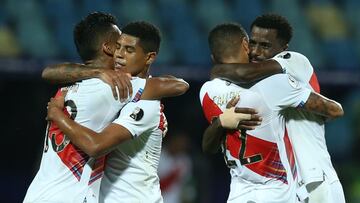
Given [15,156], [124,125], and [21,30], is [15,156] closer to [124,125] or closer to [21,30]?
[21,30]

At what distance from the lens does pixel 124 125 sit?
589 centimetres

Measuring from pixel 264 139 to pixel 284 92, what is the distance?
342 millimetres

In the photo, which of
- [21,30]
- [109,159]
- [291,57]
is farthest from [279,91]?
[21,30]

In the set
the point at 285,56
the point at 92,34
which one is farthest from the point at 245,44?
the point at 92,34

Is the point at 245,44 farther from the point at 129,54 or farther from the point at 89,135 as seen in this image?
the point at 89,135

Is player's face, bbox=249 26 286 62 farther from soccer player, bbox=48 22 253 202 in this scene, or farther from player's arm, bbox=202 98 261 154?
soccer player, bbox=48 22 253 202

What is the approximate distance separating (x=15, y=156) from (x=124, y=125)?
6742 millimetres

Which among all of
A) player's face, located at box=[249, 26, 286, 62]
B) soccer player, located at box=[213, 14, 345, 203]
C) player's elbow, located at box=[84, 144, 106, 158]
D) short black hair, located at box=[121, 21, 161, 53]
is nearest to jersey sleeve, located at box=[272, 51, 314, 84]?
soccer player, located at box=[213, 14, 345, 203]

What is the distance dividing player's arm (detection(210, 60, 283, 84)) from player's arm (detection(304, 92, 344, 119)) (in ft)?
0.92

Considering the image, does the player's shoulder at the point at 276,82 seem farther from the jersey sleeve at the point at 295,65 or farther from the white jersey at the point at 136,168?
the white jersey at the point at 136,168

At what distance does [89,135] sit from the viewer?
5.78m

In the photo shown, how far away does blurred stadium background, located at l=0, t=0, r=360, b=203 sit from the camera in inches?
469

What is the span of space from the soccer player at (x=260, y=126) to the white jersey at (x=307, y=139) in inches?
3.9

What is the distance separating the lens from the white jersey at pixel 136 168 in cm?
610
